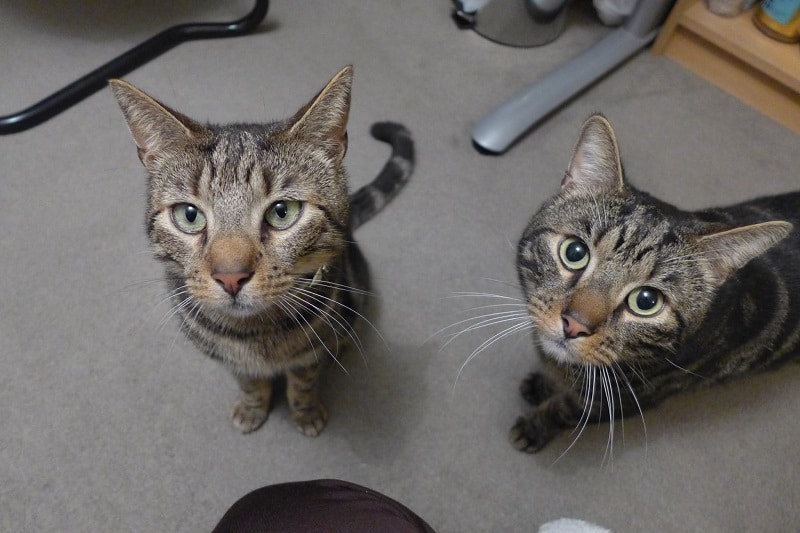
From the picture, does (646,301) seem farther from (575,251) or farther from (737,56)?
(737,56)

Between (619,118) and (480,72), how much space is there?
1.71 ft

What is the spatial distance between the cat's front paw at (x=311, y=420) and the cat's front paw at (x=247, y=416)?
75mm

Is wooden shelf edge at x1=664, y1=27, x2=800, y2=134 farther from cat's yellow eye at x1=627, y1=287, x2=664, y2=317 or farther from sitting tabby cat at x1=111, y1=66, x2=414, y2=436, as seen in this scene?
sitting tabby cat at x1=111, y1=66, x2=414, y2=436

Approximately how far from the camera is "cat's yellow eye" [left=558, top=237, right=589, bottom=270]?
A: 0.95 m

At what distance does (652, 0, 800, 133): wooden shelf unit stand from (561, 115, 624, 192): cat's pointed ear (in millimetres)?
1345

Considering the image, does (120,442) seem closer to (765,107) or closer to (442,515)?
(442,515)

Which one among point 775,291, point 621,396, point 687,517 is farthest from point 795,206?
point 687,517

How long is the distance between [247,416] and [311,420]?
0.48ft

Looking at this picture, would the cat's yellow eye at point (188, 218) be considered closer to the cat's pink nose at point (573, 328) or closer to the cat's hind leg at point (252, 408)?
the cat's hind leg at point (252, 408)

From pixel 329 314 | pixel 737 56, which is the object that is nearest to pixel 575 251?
pixel 329 314

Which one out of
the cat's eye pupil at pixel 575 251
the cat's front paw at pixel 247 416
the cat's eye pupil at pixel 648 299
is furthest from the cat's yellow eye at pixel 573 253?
the cat's front paw at pixel 247 416

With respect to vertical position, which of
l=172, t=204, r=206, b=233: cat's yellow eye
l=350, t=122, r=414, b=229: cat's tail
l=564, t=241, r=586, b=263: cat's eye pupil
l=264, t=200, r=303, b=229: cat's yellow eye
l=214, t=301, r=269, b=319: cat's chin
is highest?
l=564, t=241, r=586, b=263: cat's eye pupil

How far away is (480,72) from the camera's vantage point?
6.55 feet

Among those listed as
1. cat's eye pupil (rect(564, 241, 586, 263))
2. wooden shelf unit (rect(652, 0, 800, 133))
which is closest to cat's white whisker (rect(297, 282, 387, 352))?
cat's eye pupil (rect(564, 241, 586, 263))
